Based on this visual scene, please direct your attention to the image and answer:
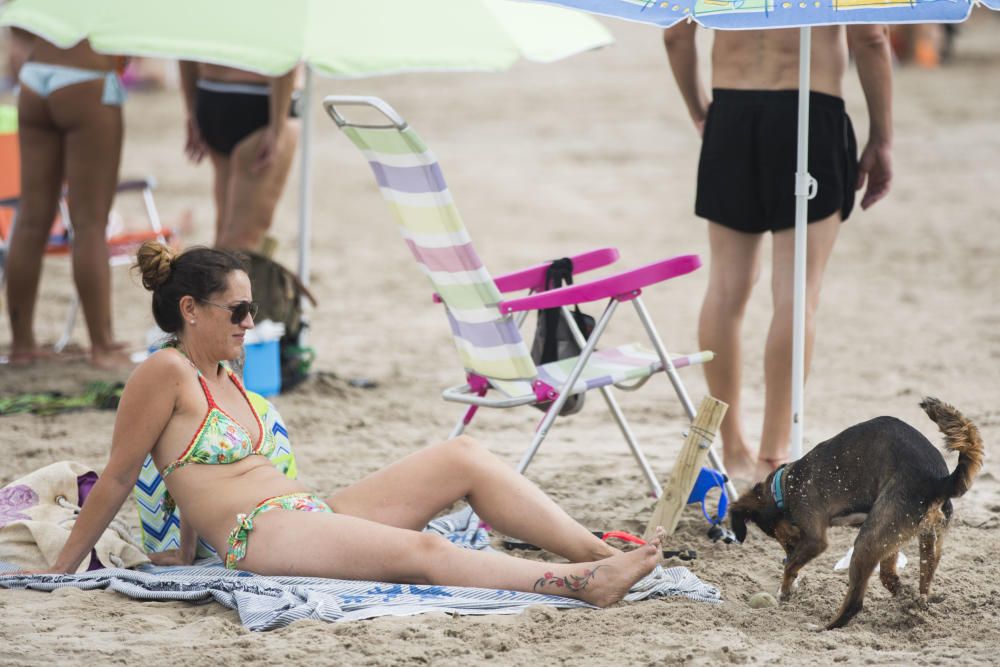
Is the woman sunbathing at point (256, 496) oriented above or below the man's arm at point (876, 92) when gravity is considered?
below

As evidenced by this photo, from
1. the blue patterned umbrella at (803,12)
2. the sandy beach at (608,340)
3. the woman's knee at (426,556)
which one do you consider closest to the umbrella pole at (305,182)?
the sandy beach at (608,340)

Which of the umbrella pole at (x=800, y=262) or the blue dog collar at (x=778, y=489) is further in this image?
the umbrella pole at (x=800, y=262)


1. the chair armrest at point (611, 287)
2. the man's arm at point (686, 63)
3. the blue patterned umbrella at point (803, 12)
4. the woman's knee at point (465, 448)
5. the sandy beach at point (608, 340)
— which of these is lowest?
the sandy beach at point (608, 340)

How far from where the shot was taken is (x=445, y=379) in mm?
6504

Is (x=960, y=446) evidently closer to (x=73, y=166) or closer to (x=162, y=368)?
(x=162, y=368)

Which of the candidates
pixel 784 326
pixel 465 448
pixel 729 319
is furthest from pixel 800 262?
pixel 465 448

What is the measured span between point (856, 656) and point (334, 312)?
5.25 meters

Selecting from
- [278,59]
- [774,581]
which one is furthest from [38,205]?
[774,581]

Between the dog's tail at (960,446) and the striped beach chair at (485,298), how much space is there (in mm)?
1038

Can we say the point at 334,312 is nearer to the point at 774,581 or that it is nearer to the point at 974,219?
the point at 774,581

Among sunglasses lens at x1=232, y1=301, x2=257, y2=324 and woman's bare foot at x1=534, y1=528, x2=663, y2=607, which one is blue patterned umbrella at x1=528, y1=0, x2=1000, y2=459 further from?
woman's bare foot at x1=534, y1=528, x2=663, y2=607

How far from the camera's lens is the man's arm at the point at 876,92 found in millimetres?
4414

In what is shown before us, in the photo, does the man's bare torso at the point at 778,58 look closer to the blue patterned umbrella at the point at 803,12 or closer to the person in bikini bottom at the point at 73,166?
the blue patterned umbrella at the point at 803,12

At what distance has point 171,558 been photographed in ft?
12.5
